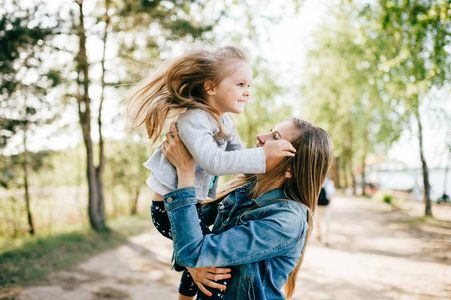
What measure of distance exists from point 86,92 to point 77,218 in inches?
262

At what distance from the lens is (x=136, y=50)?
342 inches

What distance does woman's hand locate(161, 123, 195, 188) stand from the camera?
1.63 meters

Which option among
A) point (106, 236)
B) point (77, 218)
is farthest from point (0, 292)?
point (77, 218)

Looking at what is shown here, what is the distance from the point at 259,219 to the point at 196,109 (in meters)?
0.67

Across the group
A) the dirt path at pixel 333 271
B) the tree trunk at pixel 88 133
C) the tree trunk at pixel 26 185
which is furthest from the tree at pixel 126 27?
the dirt path at pixel 333 271

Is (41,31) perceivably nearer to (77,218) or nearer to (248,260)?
(248,260)

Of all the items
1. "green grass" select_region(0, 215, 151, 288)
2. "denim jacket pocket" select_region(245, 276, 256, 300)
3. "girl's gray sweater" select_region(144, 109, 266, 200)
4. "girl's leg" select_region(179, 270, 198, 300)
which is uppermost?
"girl's gray sweater" select_region(144, 109, 266, 200)

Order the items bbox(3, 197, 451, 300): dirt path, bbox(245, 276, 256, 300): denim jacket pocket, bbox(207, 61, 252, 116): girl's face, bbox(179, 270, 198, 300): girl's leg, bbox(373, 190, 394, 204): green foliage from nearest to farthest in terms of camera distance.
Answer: bbox(245, 276, 256, 300): denim jacket pocket, bbox(207, 61, 252, 116): girl's face, bbox(179, 270, 198, 300): girl's leg, bbox(3, 197, 451, 300): dirt path, bbox(373, 190, 394, 204): green foliage

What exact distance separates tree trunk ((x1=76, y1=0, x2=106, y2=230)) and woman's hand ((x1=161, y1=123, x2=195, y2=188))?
7504mm

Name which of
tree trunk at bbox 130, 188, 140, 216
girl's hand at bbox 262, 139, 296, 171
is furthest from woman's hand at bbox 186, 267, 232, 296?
tree trunk at bbox 130, 188, 140, 216

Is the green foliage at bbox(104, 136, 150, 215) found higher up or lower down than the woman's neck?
lower down

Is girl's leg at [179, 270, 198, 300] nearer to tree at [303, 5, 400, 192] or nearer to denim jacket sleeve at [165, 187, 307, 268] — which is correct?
denim jacket sleeve at [165, 187, 307, 268]

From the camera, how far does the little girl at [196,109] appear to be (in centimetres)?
163

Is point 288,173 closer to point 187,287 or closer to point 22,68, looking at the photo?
point 187,287
